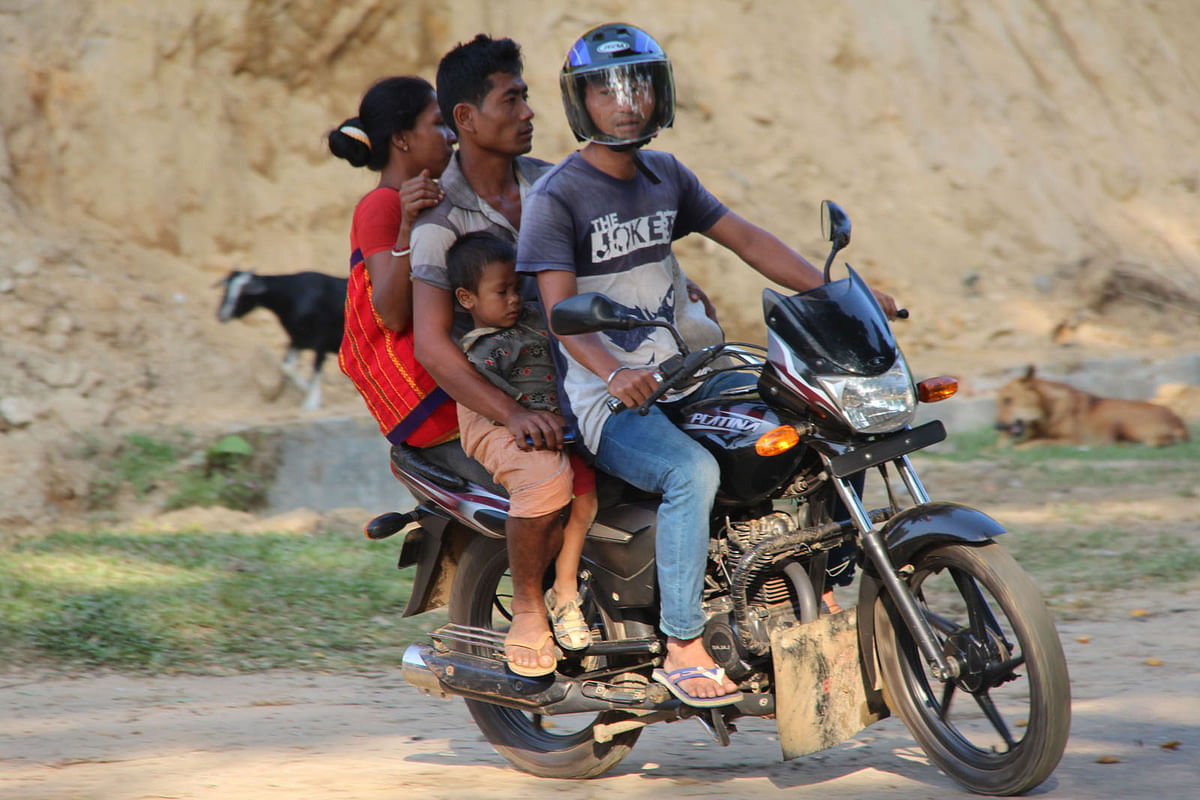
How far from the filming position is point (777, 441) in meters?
3.32

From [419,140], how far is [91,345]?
7132mm

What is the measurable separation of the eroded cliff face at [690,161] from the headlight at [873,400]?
749 cm

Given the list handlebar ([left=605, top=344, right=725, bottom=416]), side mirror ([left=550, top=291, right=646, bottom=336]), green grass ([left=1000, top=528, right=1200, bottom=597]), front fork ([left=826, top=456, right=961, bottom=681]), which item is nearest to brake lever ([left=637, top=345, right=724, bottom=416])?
handlebar ([left=605, top=344, right=725, bottom=416])

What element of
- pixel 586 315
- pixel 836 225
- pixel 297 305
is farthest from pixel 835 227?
pixel 297 305

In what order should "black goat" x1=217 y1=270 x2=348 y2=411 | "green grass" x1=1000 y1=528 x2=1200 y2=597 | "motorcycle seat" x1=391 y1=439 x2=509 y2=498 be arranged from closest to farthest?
"motorcycle seat" x1=391 y1=439 x2=509 y2=498
"green grass" x1=1000 y1=528 x2=1200 y2=597
"black goat" x1=217 y1=270 x2=348 y2=411

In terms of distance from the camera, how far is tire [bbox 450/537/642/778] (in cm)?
400

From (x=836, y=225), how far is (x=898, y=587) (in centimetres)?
104

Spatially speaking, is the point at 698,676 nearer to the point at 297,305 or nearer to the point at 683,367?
the point at 683,367

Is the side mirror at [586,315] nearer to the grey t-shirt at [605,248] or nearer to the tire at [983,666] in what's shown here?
the grey t-shirt at [605,248]

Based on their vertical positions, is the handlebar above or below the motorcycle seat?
above

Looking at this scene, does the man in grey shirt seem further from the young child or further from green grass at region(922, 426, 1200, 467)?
green grass at region(922, 426, 1200, 467)

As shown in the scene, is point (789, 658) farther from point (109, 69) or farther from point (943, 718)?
point (109, 69)

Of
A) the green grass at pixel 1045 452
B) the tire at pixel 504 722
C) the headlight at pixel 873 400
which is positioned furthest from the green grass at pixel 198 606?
the green grass at pixel 1045 452

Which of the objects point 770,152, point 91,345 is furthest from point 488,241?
point 770,152
